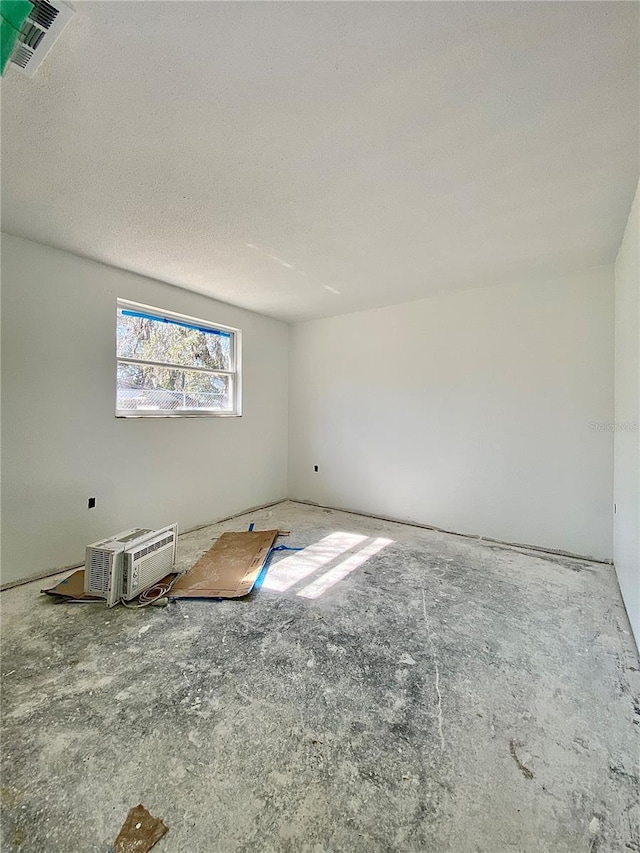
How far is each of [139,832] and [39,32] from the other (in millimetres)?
2580

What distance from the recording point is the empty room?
115 centimetres

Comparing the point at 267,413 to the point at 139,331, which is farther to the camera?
the point at 267,413

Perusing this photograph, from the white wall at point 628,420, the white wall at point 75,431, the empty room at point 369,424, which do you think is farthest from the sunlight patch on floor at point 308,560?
the white wall at point 628,420

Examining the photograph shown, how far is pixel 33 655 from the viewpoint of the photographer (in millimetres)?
1840

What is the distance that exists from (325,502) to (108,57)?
4.38 m

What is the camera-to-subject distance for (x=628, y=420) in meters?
2.28

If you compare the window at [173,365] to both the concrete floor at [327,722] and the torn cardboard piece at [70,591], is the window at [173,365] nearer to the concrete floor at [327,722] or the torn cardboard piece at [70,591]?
the torn cardboard piece at [70,591]

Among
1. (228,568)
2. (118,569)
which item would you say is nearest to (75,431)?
(118,569)

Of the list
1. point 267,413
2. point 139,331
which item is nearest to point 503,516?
point 267,413

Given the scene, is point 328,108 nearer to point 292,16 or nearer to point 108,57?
point 292,16

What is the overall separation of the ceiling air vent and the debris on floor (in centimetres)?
254

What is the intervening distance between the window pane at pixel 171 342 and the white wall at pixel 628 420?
3.79m

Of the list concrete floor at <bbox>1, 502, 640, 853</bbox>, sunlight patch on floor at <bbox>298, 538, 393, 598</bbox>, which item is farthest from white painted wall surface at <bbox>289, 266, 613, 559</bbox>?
concrete floor at <bbox>1, 502, 640, 853</bbox>

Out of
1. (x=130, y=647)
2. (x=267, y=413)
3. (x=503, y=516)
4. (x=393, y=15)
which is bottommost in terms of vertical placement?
(x=130, y=647)
